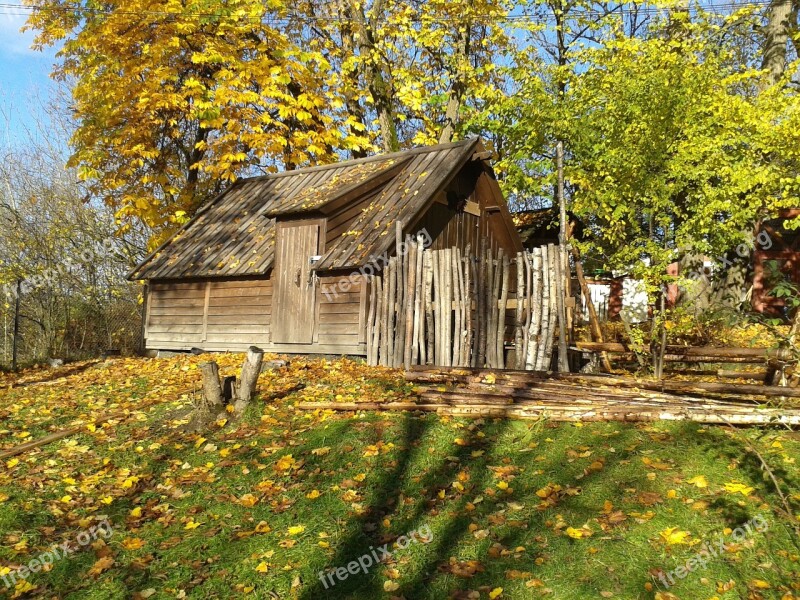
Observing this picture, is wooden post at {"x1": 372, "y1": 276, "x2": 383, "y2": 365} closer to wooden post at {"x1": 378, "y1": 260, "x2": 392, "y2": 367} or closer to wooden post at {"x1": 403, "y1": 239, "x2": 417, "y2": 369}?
wooden post at {"x1": 378, "y1": 260, "x2": 392, "y2": 367}

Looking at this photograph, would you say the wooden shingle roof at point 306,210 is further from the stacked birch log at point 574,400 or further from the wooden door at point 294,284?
the stacked birch log at point 574,400

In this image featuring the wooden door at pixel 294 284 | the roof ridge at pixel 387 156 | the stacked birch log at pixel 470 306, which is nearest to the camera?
the stacked birch log at pixel 470 306

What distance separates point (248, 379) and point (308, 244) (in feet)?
21.3

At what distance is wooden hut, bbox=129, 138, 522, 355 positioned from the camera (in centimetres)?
1424

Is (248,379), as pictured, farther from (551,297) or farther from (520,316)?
(551,297)

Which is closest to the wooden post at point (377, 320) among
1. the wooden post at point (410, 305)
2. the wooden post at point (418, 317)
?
the wooden post at point (410, 305)

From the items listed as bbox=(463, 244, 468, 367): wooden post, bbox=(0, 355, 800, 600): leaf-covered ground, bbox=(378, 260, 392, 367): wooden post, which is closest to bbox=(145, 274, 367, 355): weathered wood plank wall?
bbox=(378, 260, 392, 367): wooden post

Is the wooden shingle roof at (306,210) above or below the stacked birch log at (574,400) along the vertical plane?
above

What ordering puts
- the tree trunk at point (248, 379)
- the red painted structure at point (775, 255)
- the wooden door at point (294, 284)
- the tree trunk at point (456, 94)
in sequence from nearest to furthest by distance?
the tree trunk at point (248, 379) < the wooden door at point (294, 284) < the tree trunk at point (456, 94) < the red painted structure at point (775, 255)

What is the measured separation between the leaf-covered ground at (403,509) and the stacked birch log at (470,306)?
328cm

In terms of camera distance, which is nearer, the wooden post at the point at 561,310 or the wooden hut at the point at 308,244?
the wooden post at the point at 561,310

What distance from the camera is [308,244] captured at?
14.9m

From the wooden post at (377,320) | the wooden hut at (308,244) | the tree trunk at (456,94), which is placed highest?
the tree trunk at (456,94)

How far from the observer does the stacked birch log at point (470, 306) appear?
11133 millimetres
